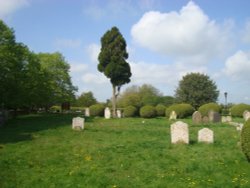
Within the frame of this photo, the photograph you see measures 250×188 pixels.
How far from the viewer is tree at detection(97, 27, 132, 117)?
44562mm

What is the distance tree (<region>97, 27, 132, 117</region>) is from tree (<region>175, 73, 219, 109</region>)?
20.7 metres

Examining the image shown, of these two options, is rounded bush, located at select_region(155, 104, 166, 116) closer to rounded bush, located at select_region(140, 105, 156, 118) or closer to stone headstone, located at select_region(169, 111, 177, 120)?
rounded bush, located at select_region(140, 105, 156, 118)

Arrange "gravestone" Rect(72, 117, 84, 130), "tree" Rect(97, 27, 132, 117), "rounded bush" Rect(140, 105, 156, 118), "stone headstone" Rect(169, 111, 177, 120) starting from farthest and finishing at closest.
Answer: "tree" Rect(97, 27, 132, 117)
"rounded bush" Rect(140, 105, 156, 118)
"stone headstone" Rect(169, 111, 177, 120)
"gravestone" Rect(72, 117, 84, 130)

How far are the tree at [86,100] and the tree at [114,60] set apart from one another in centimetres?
3664

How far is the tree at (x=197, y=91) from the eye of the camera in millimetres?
63072

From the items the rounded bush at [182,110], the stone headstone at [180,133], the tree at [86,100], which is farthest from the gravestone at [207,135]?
the tree at [86,100]

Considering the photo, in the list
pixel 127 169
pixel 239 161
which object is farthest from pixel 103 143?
pixel 239 161

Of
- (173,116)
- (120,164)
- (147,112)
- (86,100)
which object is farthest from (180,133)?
(86,100)

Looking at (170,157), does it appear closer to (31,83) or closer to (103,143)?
(103,143)

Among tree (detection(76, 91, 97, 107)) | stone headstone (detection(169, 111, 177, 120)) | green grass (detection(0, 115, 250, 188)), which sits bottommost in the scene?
green grass (detection(0, 115, 250, 188))

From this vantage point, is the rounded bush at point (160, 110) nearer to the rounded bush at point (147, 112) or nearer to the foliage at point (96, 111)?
the rounded bush at point (147, 112)

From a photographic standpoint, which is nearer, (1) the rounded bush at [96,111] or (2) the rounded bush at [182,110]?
(2) the rounded bush at [182,110]

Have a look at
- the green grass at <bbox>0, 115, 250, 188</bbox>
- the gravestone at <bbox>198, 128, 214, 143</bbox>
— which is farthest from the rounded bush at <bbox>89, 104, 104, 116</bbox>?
the gravestone at <bbox>198, 128, 214, 143</bbox>

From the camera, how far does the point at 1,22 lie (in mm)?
33875
